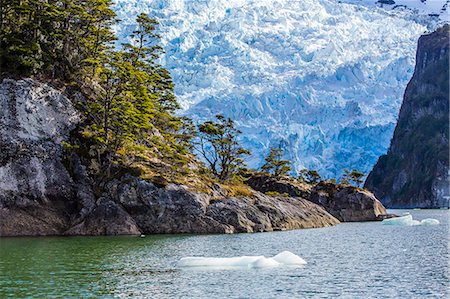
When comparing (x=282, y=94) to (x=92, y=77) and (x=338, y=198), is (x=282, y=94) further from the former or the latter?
(x=92, y=77)

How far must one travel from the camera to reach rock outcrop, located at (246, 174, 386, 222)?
8675cm

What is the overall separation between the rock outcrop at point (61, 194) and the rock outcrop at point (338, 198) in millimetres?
32018

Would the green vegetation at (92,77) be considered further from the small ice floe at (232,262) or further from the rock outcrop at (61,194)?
the small ice floe at (232,262)

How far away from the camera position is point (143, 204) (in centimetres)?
5250

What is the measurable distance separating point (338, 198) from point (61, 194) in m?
49.7

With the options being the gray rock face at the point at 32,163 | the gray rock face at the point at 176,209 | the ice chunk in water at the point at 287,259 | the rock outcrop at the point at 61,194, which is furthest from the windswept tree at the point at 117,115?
the ice chunk in water at the point at 287,259

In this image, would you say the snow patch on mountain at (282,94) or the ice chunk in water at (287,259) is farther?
the snow patch on mountain at (282,94)

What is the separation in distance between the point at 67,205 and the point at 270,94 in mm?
134879

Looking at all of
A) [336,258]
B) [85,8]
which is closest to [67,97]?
[85,8]

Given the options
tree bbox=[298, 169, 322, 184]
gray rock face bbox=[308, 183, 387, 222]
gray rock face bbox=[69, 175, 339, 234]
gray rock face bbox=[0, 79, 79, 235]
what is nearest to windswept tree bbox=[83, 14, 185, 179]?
gray rock face bbox=[69, 175, 339, 234]

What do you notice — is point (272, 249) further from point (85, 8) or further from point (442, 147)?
point (442, 147)

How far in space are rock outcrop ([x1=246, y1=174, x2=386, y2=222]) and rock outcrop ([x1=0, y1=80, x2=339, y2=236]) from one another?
105 ft

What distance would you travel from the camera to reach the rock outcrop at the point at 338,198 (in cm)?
8675

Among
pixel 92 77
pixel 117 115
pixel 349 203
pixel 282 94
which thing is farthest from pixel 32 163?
pixel 282 94
